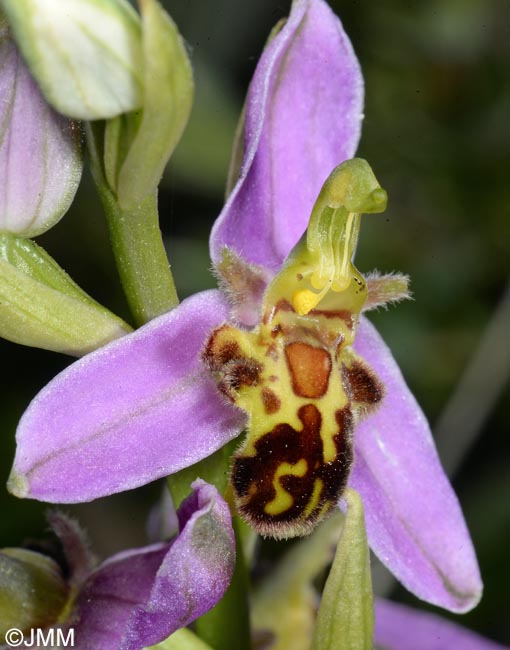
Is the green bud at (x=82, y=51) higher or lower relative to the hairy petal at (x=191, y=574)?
higher

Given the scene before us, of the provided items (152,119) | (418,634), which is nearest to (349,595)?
(152,119)

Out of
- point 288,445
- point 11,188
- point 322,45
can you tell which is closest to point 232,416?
point 288,445

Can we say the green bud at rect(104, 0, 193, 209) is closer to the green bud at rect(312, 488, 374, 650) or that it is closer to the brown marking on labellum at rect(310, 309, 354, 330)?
the brown marking on labellum at rect(310, 309, 354, 330)

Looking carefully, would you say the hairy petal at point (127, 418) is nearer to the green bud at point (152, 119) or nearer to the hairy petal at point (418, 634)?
the green bud at point (152, 119)

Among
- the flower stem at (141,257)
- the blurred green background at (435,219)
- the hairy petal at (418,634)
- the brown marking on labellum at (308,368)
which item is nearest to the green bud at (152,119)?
the flower stem at (141,257)

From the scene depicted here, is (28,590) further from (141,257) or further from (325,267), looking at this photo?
(325,267)

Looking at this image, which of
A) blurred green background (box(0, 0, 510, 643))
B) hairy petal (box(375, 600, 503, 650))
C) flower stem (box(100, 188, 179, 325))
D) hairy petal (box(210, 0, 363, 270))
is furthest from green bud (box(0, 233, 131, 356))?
blurred green background (box(0, 0, 510, 643))

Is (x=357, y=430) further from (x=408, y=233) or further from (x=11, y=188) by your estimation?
(x=408, y=233)
